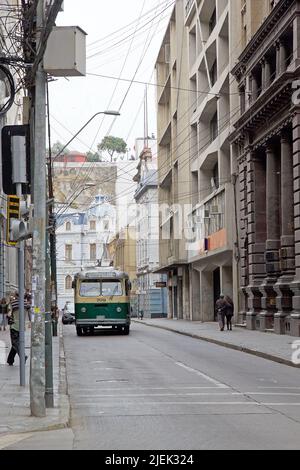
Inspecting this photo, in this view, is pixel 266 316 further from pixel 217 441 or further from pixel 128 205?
pixel 128 205

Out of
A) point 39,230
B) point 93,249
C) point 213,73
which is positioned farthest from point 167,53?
point 39,230

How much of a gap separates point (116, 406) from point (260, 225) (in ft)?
80.3

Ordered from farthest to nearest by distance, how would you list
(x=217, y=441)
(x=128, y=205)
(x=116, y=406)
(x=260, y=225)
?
1. (x=128, y=205)
2. (x=260, y=225)
3. (x=116, y=406)
4. (x=217, y=441)

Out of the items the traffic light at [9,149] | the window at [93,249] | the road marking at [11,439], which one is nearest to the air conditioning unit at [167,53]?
the window at [93,249]

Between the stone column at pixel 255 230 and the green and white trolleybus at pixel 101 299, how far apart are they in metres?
5.87

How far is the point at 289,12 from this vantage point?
3016 centimetres

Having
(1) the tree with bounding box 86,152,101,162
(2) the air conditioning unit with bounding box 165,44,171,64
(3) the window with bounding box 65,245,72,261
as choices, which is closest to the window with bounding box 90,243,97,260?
(3) the window with bounding box 65,245,72,261

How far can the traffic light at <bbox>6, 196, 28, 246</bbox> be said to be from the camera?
43.0 feet

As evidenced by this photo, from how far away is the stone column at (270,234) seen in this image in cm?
3381

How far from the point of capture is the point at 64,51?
12.0 metres

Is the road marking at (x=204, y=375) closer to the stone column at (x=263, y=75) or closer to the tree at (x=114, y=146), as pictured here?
the stone column at (x=263, y=75)

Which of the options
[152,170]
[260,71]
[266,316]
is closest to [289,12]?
[260,71]

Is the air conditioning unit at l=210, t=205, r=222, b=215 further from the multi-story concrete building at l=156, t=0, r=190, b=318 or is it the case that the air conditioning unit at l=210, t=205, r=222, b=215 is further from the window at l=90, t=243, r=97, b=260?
the window at l=90, t=243, r=97, b=260

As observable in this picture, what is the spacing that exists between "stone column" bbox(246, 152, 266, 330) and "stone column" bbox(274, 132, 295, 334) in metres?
3.95
